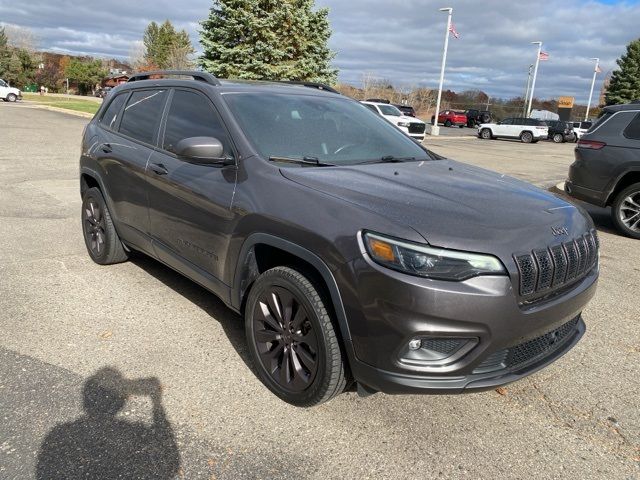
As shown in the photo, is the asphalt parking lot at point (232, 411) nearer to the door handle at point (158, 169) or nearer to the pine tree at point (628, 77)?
the door handle at point (158, 169)

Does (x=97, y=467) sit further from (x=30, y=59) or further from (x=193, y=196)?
(x=30, y=59)

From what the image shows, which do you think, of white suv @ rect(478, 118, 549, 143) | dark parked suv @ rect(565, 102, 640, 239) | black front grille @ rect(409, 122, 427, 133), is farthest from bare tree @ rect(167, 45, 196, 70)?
dark parked suv @ rect(565, 102, 640, 239)

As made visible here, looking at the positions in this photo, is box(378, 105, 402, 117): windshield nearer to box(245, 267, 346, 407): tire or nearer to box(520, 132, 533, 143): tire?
box(520, 132, 533, 143): tire

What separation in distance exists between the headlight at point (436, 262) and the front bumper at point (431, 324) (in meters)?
0.03

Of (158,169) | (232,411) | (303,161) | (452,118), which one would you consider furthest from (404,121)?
(452,118)

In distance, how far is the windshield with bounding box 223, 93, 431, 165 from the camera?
335 cm

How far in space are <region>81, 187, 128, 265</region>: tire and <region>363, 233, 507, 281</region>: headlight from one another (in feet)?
10.6

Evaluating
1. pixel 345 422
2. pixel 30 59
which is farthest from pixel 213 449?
pixel 30 59

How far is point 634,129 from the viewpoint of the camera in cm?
717

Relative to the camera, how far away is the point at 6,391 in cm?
295

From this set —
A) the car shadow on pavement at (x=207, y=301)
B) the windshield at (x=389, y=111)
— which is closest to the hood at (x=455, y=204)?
the car shadow on pavement at (x=207, y=301)

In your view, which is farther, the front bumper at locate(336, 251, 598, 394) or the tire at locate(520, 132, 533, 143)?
the tire at locate(520, 132, 533, 143)

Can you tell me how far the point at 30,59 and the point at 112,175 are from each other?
272 feet

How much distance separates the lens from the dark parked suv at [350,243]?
2.35 m
